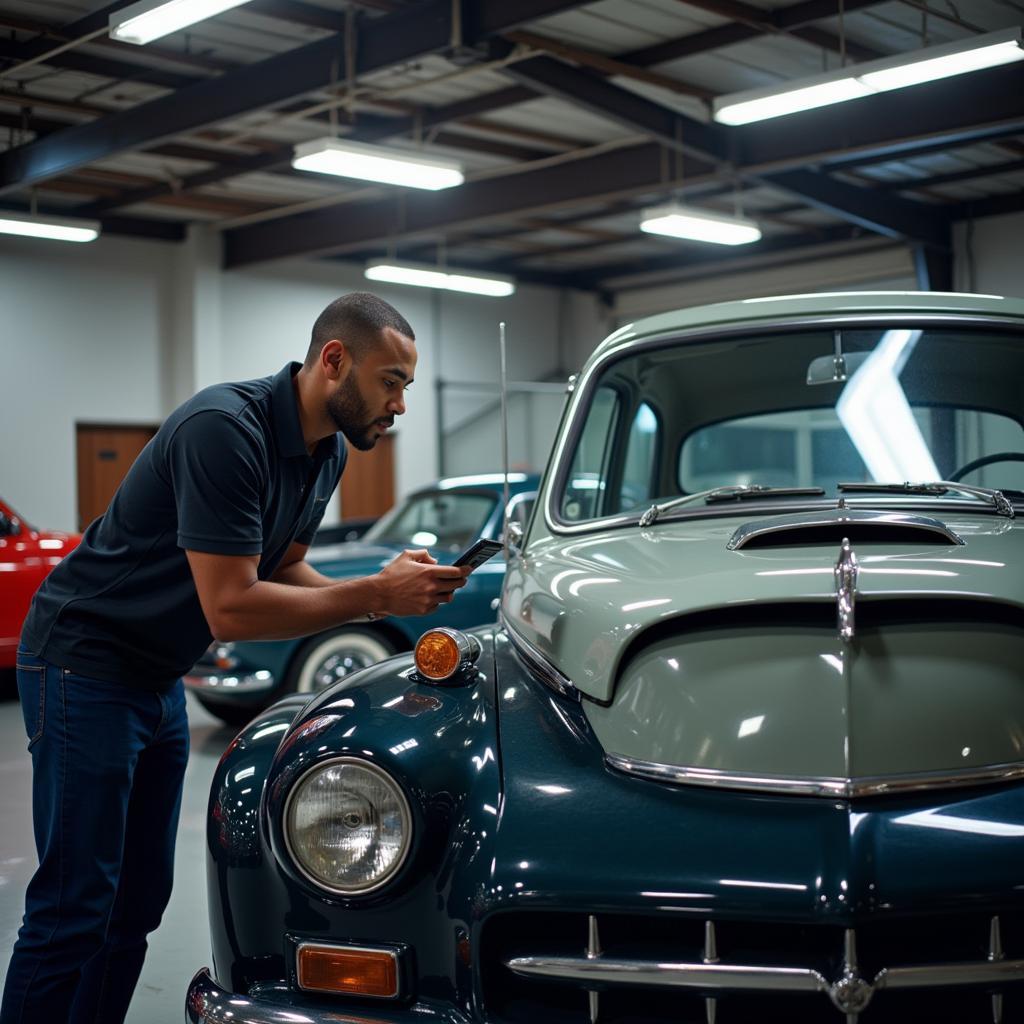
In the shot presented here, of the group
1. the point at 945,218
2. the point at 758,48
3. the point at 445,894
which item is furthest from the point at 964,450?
the point at 945,218

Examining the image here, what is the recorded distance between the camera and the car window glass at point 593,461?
11.0ft

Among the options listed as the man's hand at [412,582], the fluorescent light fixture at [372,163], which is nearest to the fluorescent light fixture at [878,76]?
the fluorescent light fixture at [372,163]

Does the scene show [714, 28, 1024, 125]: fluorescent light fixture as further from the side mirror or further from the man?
the man

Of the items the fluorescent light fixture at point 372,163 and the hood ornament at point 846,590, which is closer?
the hood ornament at point 846,590

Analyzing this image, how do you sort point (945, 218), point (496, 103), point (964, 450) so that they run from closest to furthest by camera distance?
point (964, 450) < point (496, 103) < point (945, 218)

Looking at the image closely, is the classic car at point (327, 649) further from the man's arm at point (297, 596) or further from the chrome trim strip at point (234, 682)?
the man's arm at point (297, 596)

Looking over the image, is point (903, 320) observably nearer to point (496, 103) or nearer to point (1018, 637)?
point (1018, 637)

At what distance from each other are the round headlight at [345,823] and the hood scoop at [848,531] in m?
0.90

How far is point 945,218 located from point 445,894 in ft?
51.1

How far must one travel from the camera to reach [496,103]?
37.2ft

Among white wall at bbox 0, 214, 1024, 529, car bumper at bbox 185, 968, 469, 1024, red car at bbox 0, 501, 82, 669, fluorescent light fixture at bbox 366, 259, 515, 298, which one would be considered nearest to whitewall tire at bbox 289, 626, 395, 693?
red car at bbox 0, 501, 82, 669

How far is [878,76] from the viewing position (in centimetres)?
809

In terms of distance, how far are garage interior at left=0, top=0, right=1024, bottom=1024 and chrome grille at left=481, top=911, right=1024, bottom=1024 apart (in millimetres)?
1956

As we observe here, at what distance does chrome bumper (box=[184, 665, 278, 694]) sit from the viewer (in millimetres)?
7207
